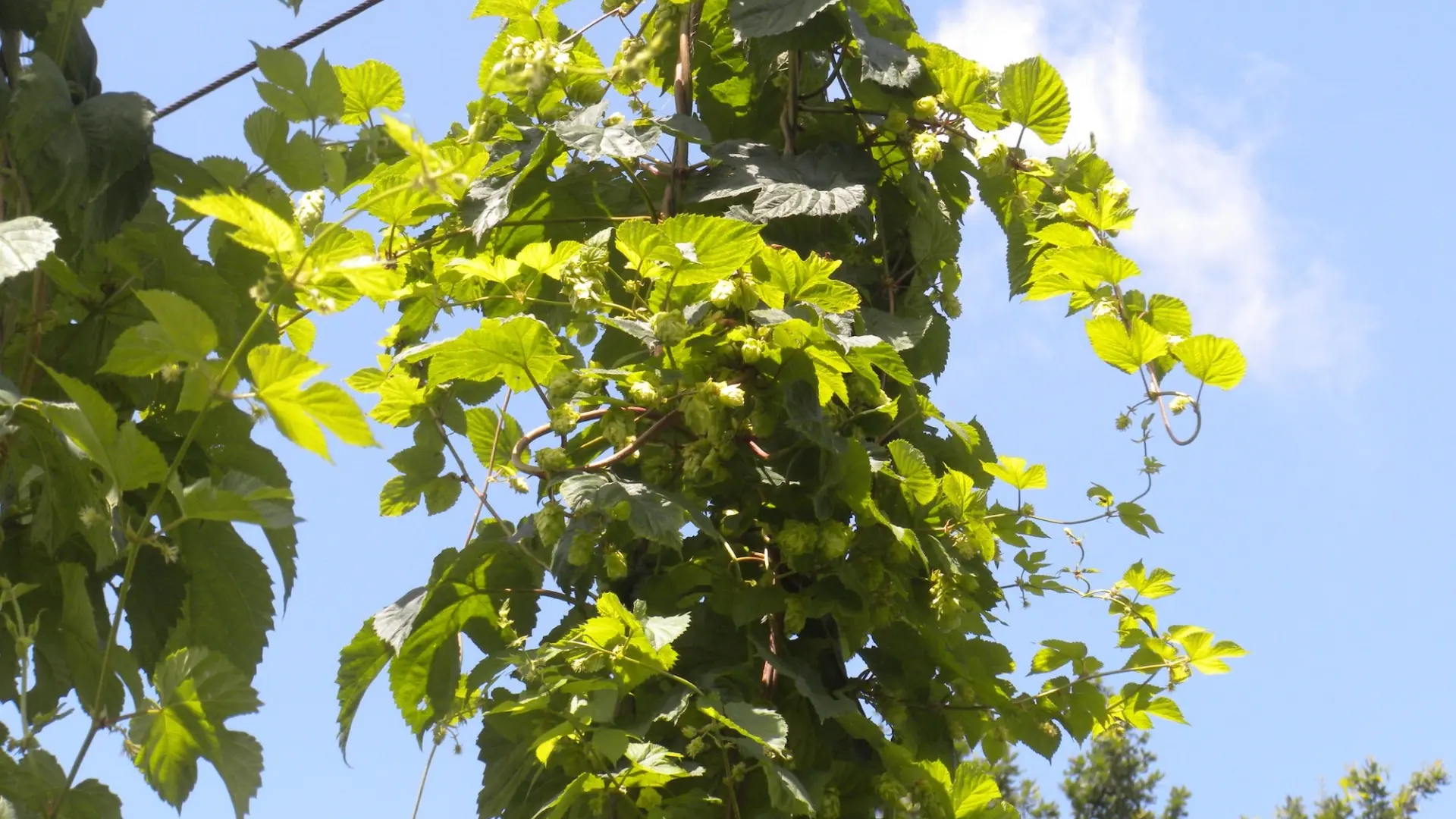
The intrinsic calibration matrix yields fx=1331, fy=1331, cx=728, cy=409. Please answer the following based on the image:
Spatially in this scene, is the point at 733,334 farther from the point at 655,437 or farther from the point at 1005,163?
the point at 1005,163

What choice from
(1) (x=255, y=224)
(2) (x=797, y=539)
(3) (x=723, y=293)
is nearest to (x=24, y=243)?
(1) (x=255, y=224)

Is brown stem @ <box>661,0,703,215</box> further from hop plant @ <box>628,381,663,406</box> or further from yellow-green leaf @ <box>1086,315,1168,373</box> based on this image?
yellow-green leaf @ <box>1086,315,1168,373</box>

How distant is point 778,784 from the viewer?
5.10 ft

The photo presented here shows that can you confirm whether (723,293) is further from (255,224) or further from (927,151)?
(255,224)

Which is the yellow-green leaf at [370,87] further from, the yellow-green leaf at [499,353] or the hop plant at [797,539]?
the hop plant at [797,539]

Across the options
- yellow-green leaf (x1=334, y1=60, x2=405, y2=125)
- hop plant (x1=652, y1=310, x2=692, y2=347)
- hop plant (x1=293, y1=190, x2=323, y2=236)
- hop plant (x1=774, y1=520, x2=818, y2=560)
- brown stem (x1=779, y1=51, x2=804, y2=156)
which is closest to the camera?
hop plant (x1=293, y1=190, x2=323, y2=236)

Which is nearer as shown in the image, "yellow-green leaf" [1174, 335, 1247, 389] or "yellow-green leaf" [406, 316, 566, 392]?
"yellow-green leaf" [406, 316, 566, 392]

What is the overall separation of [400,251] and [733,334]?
704 mm

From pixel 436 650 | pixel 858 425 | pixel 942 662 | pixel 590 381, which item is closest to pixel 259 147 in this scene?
pixel 590 381

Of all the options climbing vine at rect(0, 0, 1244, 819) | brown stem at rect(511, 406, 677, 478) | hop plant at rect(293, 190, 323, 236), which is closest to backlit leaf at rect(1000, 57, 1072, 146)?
climbing vine at rect(0, 0, 1244, 819)

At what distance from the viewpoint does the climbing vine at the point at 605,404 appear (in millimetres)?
1081

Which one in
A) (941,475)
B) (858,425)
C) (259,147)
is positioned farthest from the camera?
(941,475)

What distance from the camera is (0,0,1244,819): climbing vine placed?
1.08 meters

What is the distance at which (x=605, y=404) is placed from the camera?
1.79m
